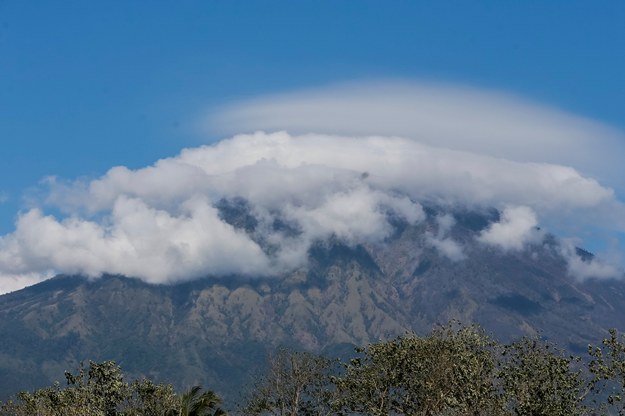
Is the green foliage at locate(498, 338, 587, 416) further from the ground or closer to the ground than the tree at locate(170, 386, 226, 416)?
further from the ground

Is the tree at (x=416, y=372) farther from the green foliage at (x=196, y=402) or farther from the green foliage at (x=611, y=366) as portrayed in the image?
the green foliage at (x=196, y=402)

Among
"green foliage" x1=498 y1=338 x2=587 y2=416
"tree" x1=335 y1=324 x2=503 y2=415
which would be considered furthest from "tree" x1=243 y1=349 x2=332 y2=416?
"green foliage" x1=498 y1=338 x2=587 y2=416

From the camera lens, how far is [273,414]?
105 metres

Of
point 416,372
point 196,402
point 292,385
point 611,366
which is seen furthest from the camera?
point 292,385

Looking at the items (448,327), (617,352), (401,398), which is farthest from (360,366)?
(617,352)


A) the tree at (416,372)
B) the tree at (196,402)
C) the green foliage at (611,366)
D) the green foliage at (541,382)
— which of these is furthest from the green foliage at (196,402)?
the green foliage at (611,366)

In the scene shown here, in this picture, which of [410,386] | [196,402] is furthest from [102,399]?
[410,386]

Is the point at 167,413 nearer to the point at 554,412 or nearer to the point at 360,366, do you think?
the point at 360,366

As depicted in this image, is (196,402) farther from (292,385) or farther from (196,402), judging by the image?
(292,385)

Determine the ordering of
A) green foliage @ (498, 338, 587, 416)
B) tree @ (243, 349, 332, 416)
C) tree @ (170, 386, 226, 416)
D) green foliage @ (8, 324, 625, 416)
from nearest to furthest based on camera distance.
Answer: green foliage @ (498, 338, 587, 416)
green foliage @ (8, 324, 625, 416)
tree @ (170, 386, 226, 416)
tree @ (243, 349, 332, 416)

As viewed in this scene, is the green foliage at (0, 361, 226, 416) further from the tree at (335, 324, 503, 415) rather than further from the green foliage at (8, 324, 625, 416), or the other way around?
the tree at (335, 324, 503, 415)

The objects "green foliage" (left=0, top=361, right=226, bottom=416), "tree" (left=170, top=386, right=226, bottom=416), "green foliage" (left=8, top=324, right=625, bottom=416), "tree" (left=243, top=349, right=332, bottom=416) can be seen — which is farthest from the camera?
"tree" (left=243, top=349, right=332, bottom=416)

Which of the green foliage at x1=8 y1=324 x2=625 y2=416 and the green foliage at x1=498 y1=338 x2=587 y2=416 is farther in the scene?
the green foliage at x1=8 y1=324 x2=625 y2=416

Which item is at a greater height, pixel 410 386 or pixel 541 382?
pixel 410 386
